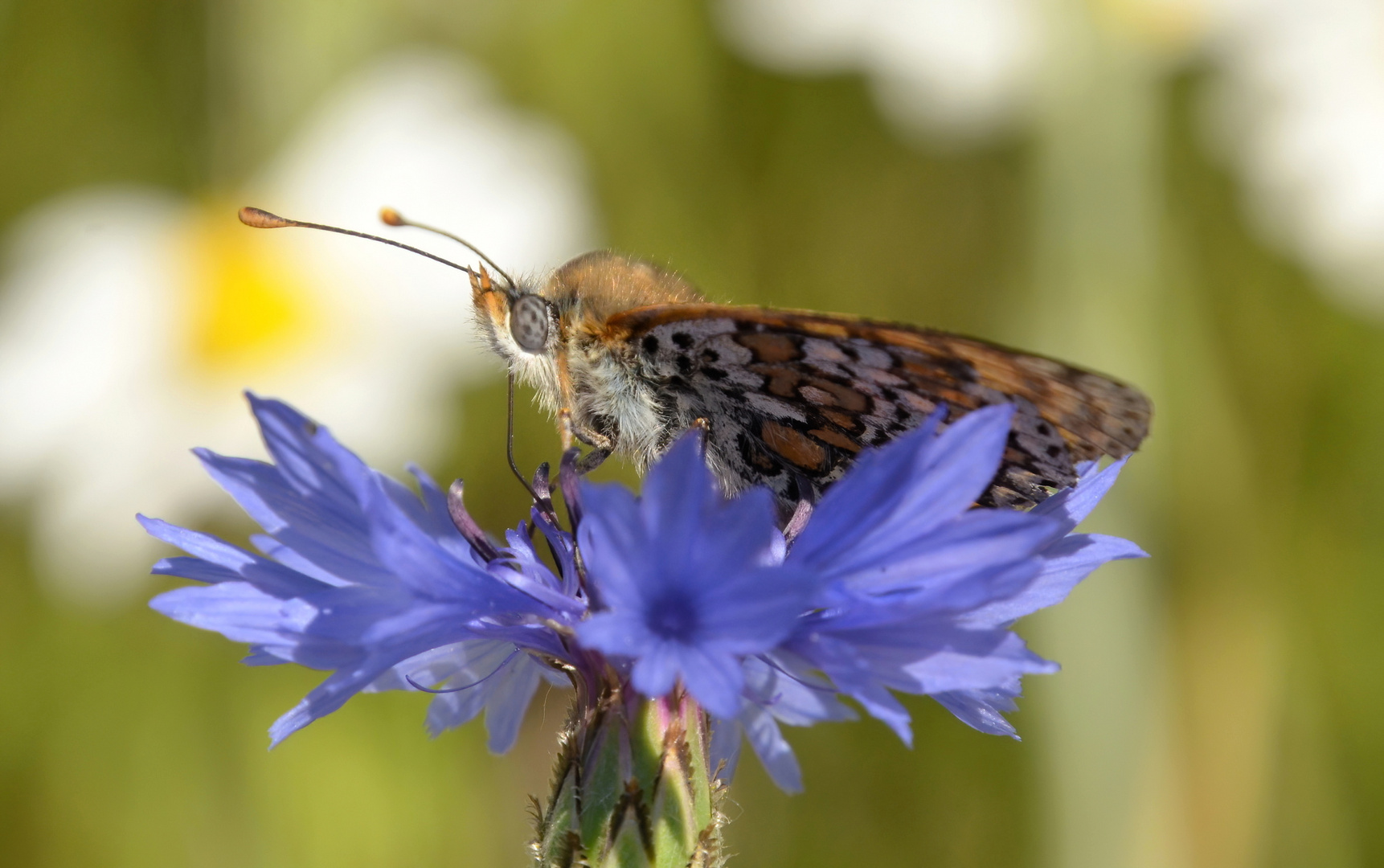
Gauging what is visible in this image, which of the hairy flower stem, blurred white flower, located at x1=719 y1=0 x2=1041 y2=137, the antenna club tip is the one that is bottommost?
the hairy flower stem

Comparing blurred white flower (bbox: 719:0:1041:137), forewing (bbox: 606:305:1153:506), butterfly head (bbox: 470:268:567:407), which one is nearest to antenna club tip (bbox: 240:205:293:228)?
butterfly head (bbox: 470:268:567:407)

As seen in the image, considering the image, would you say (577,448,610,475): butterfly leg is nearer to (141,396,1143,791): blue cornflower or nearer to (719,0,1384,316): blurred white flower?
(141,396,1143,791): blue cornflower

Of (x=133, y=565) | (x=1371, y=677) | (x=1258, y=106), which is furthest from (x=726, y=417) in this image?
(x=1258, y=106)

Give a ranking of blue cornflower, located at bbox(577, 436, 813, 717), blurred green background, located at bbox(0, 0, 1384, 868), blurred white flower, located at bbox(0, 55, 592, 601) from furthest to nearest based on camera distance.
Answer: blurred white flower, located at bbox(0, 55, 592, 601) → blurred green background, located at bbox(0, 0, 1384, 868) → blue cornflower, located at bbox(577, 436, 813, 717)

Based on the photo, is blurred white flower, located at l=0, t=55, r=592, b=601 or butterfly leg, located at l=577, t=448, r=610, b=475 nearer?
butterfly leg, located at l=577, t=448, r=610, b=475

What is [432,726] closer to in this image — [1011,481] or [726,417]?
[726,417]

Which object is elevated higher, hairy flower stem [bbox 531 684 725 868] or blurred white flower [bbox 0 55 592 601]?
blurred white flower [bbox 0 55 592 601]

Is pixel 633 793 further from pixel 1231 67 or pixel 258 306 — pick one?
pixel 1231 67

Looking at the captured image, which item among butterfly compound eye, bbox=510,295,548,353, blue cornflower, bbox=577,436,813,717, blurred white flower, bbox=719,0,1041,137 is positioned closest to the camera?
blue cornflower, bbox=577,436,813,717
